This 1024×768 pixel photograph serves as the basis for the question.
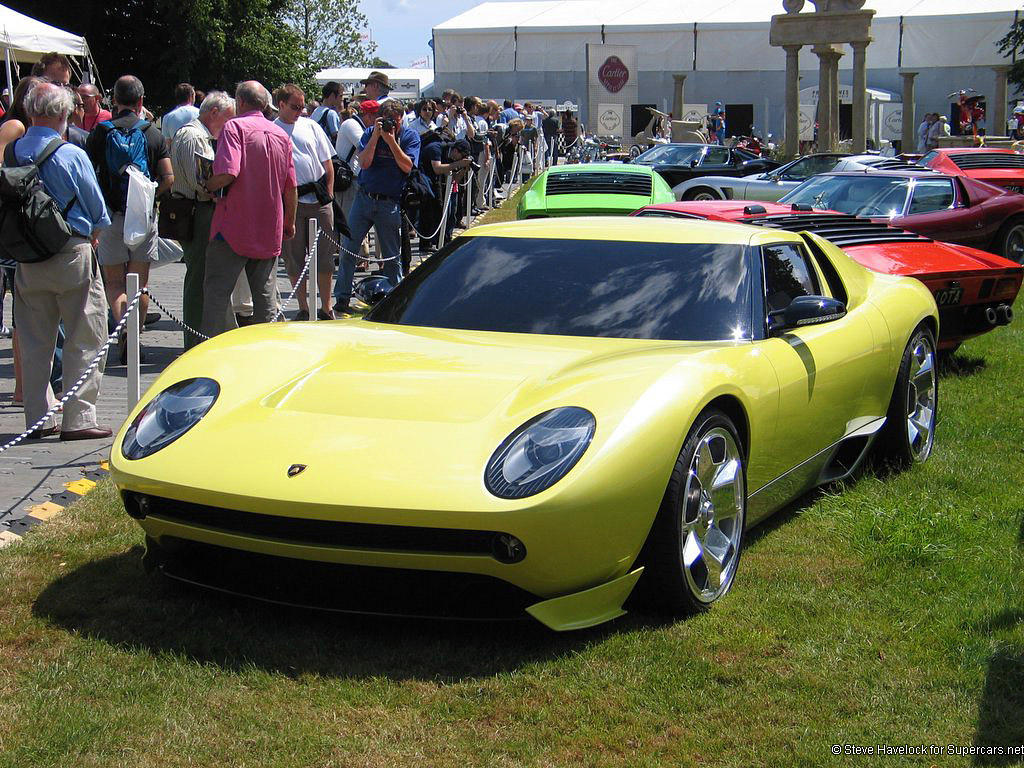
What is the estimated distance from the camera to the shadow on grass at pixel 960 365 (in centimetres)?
910

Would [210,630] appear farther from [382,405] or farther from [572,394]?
[572,394]

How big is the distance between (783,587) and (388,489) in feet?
5.39

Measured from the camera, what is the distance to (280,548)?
148 inches

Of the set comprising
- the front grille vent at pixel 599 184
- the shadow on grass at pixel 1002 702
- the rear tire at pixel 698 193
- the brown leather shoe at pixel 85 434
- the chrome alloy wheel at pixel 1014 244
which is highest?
the front grille vent at pixel 599 184

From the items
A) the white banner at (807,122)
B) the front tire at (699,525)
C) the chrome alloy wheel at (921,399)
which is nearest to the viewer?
the front tire at (699,525)

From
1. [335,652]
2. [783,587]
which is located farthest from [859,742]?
[335,652]

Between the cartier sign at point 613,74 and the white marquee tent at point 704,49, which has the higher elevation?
the white marquee tent at point 704,49

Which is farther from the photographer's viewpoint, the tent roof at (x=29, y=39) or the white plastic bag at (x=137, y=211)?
the tent roof at (x=29, y=39)

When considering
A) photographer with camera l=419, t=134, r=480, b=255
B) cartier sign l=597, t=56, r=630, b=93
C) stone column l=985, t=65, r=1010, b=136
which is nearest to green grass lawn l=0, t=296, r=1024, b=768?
photographer with camera l=419, t=134, r=480, b=255

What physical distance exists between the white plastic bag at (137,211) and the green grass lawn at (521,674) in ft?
10.7

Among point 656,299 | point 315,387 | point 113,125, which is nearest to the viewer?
point 315,387

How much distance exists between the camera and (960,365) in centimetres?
940

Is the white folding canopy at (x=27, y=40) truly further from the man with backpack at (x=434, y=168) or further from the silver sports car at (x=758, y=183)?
the silver sports car at (x=758, y=183)

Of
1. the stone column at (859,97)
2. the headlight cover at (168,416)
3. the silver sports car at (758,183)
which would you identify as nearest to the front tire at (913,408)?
the headlight cover at (168,416)
